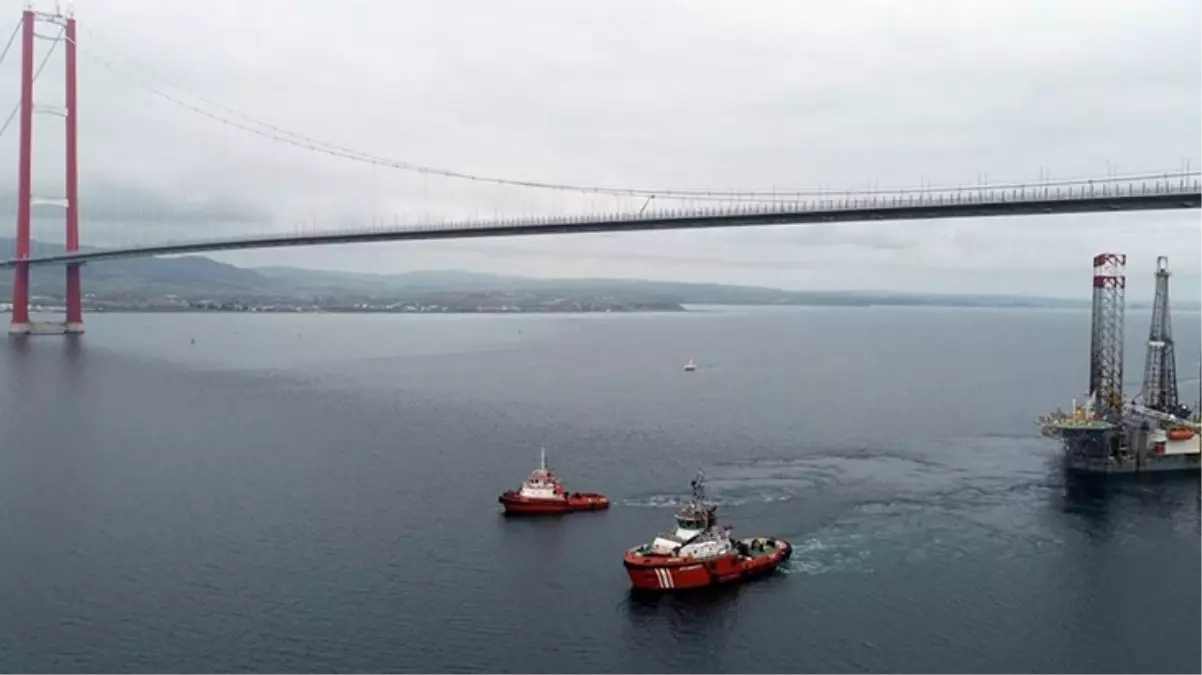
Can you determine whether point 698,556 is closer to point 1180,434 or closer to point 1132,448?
point 1132,448

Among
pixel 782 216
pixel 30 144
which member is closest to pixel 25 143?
pixel 30 144

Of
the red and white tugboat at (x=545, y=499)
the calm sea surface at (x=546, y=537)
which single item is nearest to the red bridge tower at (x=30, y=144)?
the calm sea surface at (x=546, y=537)

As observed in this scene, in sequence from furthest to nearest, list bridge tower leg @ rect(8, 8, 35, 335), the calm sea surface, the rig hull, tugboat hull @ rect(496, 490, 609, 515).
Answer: bridge tower leg @ rect(8, 8, 35, 335), the rig hull, tugboat hull @ rect(496, 490, 609, 515), the calm sea surface

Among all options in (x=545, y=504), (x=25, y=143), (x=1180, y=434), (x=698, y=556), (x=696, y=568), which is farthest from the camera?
(x=25, y=143)

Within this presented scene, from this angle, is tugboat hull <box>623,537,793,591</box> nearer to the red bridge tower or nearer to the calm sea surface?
the calm sea surface

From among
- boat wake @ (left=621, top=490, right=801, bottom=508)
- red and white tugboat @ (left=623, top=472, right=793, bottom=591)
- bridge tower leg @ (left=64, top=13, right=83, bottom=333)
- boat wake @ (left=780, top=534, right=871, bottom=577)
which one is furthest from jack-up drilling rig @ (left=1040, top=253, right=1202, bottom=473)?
bridge tower leg @ (left=64, top=13, right=83, bottom=333)

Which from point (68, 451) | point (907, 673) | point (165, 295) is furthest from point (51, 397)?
point (165, 295)

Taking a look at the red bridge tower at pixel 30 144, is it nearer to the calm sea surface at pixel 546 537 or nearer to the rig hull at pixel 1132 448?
the calm sea surface at pixel 546 537
